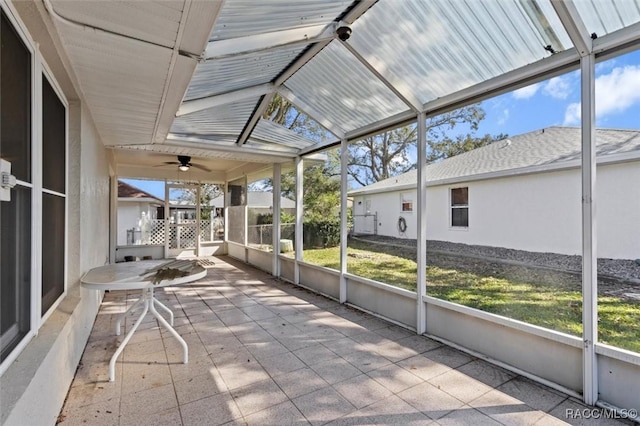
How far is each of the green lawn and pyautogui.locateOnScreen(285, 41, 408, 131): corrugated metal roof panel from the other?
7.55ft

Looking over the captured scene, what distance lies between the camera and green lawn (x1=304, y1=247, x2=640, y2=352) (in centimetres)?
300

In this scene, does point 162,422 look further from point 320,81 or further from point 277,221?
point 277,221

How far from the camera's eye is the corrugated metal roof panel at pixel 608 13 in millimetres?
1844

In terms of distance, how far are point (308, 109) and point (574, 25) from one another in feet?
9.65

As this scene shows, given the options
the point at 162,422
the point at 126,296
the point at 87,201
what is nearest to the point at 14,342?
the point at 162,422

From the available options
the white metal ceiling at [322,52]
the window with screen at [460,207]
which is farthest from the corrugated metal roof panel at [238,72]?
the window with screen at [460,207]

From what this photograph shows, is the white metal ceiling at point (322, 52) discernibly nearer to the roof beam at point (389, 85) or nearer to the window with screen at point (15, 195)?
the roof beam at point (389, 85)

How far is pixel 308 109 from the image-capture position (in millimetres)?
4277

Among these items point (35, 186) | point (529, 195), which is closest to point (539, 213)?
point (529, 195)

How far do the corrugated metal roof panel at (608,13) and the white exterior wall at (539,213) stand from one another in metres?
1.18

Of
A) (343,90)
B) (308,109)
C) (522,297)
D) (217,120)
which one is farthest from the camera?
(217,120)

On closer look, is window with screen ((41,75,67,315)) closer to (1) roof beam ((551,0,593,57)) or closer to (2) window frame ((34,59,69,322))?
(2) window frame ((34,59,69,322))

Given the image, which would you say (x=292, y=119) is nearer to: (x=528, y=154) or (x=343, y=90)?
(x=343, y=90)

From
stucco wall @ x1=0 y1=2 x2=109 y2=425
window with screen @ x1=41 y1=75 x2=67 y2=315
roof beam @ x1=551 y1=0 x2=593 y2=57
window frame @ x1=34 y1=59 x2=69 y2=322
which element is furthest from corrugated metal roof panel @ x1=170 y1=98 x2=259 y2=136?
roof beam @ x1=551 y1=0 x2=593 y2=57
